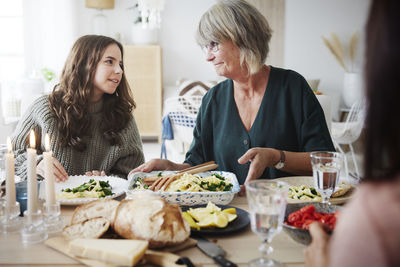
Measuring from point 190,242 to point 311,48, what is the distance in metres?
6.44

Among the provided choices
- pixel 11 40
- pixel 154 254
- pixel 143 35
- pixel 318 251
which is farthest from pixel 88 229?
pixel 143 35

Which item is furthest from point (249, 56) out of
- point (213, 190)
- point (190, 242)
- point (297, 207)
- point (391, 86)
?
point (391, 86)

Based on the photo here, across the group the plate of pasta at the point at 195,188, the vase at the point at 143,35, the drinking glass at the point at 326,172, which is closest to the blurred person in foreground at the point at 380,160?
the drinking glass at the point at 326,172

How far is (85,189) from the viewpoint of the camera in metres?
1.38

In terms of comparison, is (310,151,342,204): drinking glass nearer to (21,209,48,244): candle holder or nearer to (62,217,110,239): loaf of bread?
(62,217,110,239): loaf of bread

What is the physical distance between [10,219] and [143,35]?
5604 mm

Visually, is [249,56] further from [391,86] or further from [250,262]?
[391,86]

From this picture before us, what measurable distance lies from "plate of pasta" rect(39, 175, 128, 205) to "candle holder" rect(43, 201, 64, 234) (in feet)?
0.32

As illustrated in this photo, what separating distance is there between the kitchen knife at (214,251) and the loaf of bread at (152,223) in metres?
0.05

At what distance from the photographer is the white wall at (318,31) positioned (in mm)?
6762

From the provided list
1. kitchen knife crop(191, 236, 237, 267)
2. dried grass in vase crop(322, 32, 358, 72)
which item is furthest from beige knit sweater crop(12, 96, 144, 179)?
dried grass in vase crop(322, 32, 358, 72)

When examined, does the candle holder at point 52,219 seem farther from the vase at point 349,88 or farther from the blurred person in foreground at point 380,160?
the vase at point 349,88

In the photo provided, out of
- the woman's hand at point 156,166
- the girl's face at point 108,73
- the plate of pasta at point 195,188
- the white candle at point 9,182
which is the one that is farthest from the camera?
the girl's face at point 108,73

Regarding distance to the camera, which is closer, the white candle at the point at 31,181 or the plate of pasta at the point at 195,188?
the white candle at the point at 31,181
